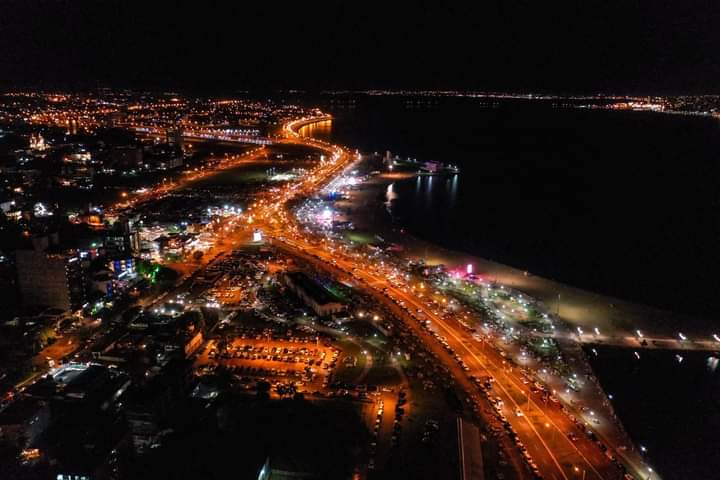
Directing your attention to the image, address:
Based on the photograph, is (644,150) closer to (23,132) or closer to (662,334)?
(662,334)

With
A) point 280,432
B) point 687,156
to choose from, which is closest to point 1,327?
point 280,432

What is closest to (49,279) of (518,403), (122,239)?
(122,239)

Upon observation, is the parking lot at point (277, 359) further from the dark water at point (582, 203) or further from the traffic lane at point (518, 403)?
the dark water at point (582, 203)

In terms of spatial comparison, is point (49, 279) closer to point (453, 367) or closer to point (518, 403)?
point (453, 367)

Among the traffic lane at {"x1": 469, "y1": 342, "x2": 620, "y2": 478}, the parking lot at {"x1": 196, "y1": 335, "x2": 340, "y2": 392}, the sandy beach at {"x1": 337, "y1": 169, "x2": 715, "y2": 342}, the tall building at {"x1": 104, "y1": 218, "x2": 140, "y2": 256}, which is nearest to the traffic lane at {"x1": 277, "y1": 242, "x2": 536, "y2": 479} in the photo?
the traffic lane at {"x1": 469, "y1": 342, "x2": 620, "y2": 478}

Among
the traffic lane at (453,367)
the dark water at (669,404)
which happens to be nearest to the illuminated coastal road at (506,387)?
the traffic lane at (453,367)

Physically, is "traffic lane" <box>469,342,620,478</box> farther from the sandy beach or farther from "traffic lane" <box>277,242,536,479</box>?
the sandy beach
